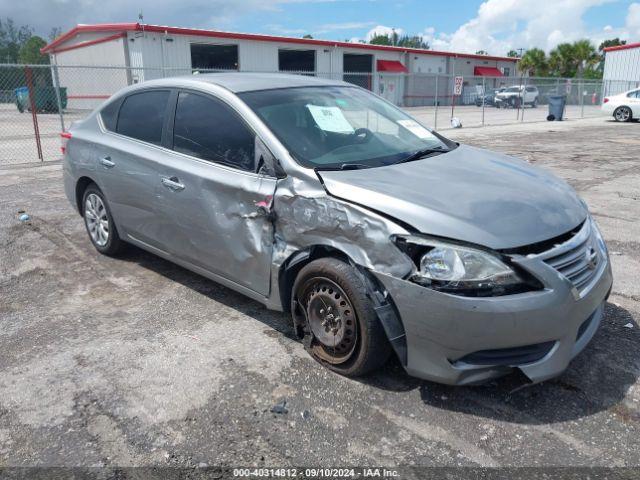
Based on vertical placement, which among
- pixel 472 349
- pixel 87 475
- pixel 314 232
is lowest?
pixel 87 475

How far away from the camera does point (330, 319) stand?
3.17m

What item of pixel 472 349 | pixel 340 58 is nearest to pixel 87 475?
pixel 472 349

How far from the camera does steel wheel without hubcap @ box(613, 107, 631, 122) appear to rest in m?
24.2

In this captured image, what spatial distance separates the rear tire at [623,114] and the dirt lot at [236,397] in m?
23.2

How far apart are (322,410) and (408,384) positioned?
55 cm

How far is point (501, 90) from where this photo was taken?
40.3 metres

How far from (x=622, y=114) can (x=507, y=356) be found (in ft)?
85.5

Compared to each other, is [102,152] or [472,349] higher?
[102,152]

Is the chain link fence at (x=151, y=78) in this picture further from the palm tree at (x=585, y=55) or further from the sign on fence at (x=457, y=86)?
the palm tree at (x=585, y=55)

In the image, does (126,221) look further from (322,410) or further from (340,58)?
(340,58)

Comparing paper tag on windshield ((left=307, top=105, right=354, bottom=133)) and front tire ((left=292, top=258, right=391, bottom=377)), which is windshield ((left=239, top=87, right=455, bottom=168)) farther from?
front tire ((left=292, top=258, right=391, bottom=377))

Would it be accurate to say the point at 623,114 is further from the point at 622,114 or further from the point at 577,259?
the point at 577,259

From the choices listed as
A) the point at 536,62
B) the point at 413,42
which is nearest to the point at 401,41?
the point at 413,42

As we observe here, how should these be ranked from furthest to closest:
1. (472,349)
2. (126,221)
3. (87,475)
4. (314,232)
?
(126,221)
(314,232)
(472,349)
(87,475)
